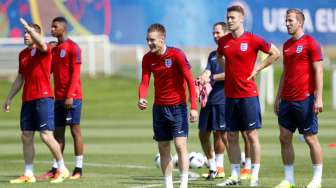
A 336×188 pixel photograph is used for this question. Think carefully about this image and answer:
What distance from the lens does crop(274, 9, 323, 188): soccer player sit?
13.7 metres

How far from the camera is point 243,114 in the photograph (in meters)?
14.3

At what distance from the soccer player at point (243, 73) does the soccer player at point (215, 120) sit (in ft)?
5.51

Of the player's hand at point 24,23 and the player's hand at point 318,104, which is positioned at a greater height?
the player's hand at point 24,23

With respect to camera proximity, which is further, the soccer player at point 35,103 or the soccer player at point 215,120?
the soccer player at point 215,120

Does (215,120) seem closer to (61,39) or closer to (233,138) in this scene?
(233,138)

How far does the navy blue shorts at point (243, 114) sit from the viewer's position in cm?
1425

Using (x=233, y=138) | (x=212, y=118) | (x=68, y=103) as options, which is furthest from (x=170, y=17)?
(x=233, y=138)

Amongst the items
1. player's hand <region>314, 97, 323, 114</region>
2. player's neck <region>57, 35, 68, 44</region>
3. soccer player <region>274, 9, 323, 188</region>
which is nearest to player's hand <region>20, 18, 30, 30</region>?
player's neck <region>57, 35, 68, 44</region>

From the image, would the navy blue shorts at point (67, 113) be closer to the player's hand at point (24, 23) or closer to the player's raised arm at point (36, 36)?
the player's raised arm at point (36, 36)

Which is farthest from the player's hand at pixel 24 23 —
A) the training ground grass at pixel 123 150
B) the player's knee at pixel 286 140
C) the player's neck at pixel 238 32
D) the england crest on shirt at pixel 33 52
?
the player's knee at pixel 286 140

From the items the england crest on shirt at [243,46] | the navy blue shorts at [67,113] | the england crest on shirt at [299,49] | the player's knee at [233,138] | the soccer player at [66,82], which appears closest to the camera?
the england crest on shirt at [299,49]

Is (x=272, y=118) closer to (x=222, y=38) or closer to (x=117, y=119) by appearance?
(x=117, y=119)

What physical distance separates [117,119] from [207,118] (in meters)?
15.0

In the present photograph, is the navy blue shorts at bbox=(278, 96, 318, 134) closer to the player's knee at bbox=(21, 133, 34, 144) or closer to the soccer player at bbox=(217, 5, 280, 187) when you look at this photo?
the soccer player at bbox=(217, 5, 280, 187)
